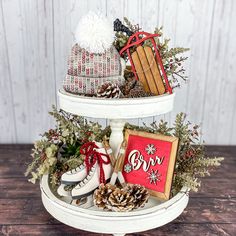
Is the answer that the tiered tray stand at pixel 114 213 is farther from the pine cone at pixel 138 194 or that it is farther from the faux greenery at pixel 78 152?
the faux greenery at pixel 78 152

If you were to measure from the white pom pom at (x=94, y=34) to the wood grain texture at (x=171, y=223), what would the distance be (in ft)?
1.53

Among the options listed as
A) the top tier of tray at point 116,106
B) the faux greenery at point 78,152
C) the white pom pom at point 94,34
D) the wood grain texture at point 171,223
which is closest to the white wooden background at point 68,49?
the wood grain texture at point 171,223

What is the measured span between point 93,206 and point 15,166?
1.78ft

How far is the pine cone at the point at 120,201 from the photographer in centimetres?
67

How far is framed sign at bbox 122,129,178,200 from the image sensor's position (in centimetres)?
73

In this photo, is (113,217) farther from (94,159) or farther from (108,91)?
(108,91)

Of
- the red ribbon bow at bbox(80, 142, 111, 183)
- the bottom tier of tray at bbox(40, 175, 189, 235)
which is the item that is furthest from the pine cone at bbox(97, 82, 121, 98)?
the bottom tier of tray at bbox(40, 175, 189, 235)

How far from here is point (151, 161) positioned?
752mm

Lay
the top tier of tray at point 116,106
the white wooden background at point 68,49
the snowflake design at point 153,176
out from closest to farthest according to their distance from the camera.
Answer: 1. the top tier of tray at point 116,106
2. the snowflake design at point 153,176
3. the white wooden background at point 68,49

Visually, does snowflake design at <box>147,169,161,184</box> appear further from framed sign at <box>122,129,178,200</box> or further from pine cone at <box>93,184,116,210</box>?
pine cone at <box>93,184,116,210</box>

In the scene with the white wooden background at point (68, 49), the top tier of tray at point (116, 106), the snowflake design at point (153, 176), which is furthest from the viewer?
the white wooden background at point (68, 49)

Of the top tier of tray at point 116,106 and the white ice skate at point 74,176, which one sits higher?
the top tier of tray at point 116,106

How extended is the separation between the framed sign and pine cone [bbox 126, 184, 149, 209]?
1.7 inches

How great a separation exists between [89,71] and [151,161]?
0.28m
